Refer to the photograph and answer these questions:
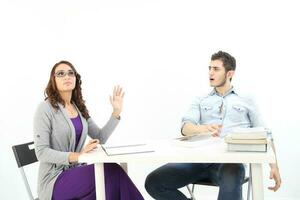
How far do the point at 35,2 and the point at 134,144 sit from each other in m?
2.05

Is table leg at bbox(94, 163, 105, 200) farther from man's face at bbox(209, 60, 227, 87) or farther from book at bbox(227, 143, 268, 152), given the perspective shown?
man's face at bbox(209, 60, 227, 87)

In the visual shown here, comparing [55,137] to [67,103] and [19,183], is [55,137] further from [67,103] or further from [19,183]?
[19,183]

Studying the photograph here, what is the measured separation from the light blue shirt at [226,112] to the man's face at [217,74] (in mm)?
89

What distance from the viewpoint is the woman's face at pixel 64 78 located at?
237 cm

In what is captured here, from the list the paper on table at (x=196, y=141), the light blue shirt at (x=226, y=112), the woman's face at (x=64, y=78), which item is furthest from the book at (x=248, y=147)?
the woman's face at (x=64, y=78)

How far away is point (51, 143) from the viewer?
7.42ft

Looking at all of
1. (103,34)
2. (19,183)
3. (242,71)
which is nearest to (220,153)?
(242,71)

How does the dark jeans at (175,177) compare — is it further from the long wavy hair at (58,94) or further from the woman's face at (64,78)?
the woman's face at (64,78)

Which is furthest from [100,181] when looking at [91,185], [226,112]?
[226,112]

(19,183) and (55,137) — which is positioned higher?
(55,137)

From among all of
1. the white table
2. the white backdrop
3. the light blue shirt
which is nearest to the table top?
the white table

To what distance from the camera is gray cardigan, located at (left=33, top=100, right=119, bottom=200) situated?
7.02 feet

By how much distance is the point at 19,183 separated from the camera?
3.49 meters

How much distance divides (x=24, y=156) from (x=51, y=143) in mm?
244
